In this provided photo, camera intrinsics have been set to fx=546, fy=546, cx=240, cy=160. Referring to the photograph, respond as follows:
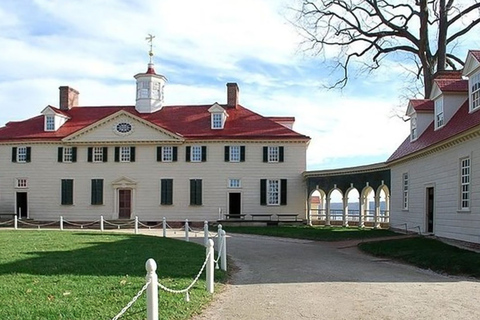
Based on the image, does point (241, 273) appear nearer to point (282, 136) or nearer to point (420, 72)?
point (282, 136)

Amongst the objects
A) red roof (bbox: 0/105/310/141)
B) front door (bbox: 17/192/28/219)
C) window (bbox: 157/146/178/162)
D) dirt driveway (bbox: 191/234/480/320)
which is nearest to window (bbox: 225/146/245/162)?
red roof (bbox: 0/105/310/141)

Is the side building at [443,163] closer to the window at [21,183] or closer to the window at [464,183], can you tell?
the window at [464,183]

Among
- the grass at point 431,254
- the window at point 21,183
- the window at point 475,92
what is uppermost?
the window at point 475,92

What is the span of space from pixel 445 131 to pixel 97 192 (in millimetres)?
25188

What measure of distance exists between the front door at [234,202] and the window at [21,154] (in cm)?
1486

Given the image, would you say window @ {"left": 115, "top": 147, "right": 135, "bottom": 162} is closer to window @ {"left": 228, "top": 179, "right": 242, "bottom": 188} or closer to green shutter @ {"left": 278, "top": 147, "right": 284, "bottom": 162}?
window @ {"left": 228, "top": 179, "right": 242, "bottom": 188}

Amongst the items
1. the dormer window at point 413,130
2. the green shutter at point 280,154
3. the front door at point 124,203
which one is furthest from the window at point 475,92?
the front door at point 124,203

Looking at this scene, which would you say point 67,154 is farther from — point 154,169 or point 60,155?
point 154,169

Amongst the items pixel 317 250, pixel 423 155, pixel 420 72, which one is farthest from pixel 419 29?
pixel 317 250

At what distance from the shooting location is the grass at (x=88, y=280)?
316 inches

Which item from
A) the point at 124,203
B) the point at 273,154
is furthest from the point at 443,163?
the point at 124,203

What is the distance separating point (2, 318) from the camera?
748 centimetres

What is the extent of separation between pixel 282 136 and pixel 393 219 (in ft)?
36.9

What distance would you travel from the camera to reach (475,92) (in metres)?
19.8
